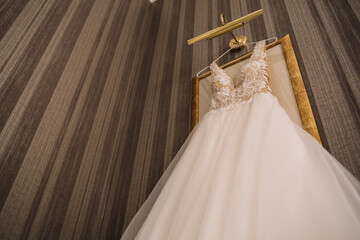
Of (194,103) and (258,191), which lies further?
(194,103)

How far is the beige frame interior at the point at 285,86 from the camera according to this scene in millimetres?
852

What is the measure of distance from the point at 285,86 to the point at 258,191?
0.61m

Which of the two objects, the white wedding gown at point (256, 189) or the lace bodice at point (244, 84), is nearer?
the white wedding gown at point (256, 189)

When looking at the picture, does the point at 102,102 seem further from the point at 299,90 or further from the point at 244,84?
the point at 299,90

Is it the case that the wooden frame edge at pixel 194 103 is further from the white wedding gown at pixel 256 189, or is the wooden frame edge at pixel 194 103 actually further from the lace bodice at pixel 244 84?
the white wedding gown at pixel 256 189

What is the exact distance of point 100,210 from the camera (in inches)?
40.5

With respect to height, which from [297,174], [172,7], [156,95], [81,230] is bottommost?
[81,230]

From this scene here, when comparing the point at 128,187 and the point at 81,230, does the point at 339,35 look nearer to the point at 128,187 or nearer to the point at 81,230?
the point at 128,187

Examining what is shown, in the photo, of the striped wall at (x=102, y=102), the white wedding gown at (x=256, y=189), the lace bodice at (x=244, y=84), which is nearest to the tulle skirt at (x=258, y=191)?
the white wedding gown at (x=256, y=189)

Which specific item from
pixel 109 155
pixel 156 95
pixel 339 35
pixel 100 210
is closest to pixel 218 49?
pixel 156 95

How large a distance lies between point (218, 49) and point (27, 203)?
1.23m

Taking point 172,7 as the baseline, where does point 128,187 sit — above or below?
below

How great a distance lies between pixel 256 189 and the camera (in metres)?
0.54

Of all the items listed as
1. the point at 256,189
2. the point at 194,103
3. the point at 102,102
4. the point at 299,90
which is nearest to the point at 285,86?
the point at 299,90
